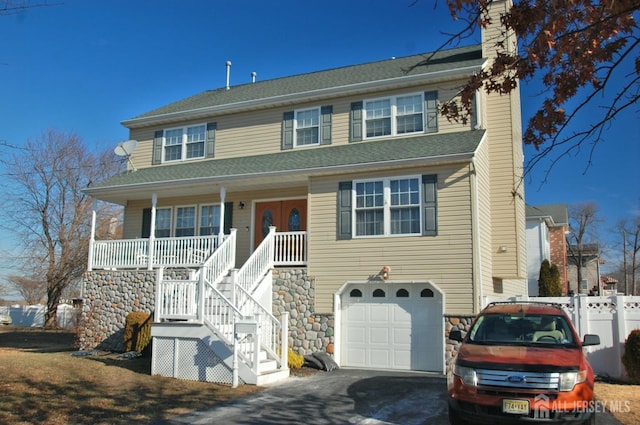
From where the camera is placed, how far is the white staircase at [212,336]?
1104 cm

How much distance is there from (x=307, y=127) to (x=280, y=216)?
2.94 meters

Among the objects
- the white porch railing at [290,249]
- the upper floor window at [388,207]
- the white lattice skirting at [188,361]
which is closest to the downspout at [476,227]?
the upper floor window at [388,207]

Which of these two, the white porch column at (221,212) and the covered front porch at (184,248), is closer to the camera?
the covered front porch at (184,248)

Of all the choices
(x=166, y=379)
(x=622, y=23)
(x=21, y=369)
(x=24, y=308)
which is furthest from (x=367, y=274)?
(x=24, y=308)

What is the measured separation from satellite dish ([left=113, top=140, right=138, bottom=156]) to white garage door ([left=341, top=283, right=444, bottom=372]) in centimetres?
971

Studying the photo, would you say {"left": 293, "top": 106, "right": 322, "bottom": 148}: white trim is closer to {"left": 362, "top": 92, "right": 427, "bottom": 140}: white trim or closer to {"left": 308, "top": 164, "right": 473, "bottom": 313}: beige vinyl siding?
{"left": 362, "top": 92, "right": 427, "bottom": 140}: white trim

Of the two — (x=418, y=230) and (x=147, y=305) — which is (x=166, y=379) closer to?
(x=147, y=305)

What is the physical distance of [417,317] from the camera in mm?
13727

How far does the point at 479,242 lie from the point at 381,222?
8.26ft

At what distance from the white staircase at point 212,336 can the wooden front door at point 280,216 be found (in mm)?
3953

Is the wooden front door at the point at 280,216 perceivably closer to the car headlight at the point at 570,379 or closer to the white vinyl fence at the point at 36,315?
the car headlight at the point at 570,379

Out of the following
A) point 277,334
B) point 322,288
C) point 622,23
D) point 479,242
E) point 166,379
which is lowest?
point 166,379

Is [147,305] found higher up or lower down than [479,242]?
lower down

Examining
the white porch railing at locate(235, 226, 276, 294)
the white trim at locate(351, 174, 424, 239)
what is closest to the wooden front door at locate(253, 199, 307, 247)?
the white porch railing at locate(235, 226, 276, 294)
